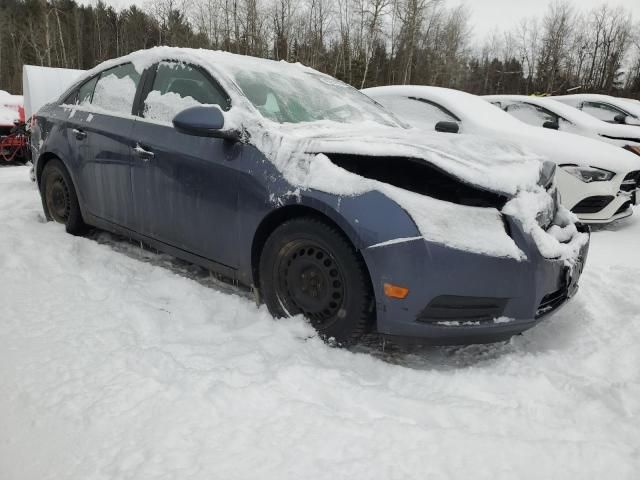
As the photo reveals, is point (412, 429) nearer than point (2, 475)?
No

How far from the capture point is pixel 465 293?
2059 millimetres

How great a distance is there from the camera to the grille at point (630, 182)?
5.19 metres

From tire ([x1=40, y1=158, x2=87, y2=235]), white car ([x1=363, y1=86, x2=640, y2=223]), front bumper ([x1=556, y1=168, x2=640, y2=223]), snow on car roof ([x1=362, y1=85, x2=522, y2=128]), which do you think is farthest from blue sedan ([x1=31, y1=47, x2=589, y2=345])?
snow on car roof ([x1=362, y1=85, x2=522, y2=128])

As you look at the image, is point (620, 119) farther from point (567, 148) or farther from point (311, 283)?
point (311, 283)

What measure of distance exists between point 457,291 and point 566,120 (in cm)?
665

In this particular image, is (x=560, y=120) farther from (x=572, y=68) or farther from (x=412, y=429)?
(x=572, y=68)

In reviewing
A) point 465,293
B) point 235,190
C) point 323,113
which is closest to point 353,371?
point 465,293

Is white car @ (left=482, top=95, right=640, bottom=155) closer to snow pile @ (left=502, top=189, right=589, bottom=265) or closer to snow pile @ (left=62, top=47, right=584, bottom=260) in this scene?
snow pile @ (left=62, top=47, right=584, bottom=260)

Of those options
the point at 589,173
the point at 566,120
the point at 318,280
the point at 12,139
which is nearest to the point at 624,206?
the point at 589,173

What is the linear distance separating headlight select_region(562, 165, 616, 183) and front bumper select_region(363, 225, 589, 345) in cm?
324

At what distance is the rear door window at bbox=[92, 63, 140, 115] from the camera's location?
11.2ft

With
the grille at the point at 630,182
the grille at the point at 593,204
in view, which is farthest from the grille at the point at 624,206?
the grille at the point at 593,204

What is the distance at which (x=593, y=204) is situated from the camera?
497 cm

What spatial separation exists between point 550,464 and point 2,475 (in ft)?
5.87
